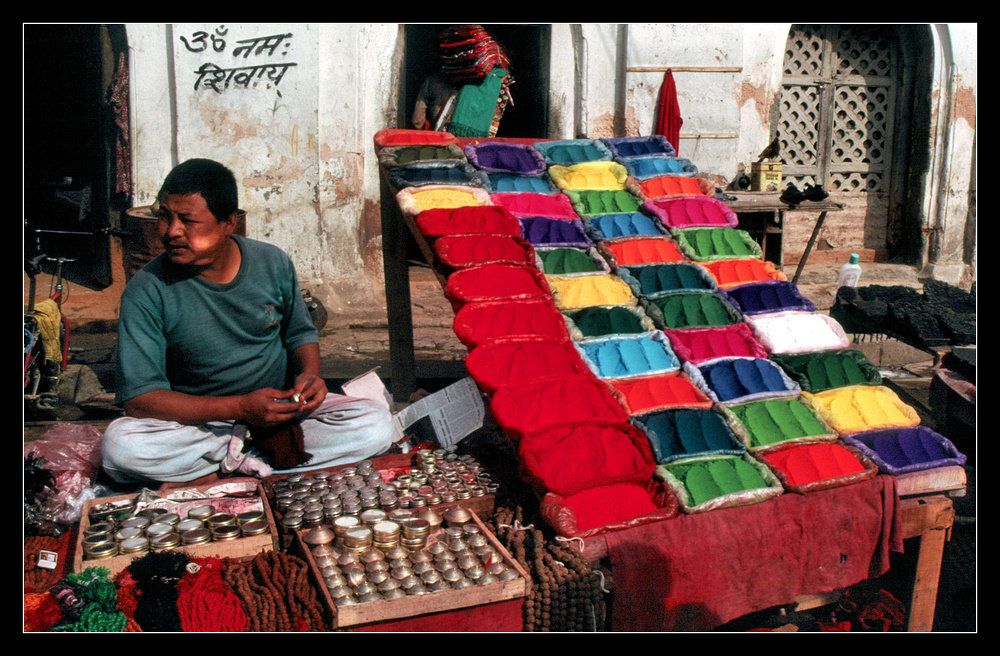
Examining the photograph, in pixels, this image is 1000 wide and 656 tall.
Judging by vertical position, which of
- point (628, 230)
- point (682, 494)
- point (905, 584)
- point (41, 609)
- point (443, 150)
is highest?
point (443, 150)

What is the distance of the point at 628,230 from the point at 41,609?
262 centimetres

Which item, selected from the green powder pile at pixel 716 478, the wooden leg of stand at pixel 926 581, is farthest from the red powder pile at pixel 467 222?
the wooden leg of stand at pixel 926 581

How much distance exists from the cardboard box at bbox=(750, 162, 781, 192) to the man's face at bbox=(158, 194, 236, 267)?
195 inches

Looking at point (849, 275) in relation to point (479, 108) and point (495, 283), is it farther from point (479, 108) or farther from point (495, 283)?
point (495, 283)

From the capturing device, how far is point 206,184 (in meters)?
2.51

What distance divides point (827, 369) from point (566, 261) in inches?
43.7

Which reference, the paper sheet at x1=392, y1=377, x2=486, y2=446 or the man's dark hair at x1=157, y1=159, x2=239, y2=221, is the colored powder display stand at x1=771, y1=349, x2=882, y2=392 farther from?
the man's dark hair at x1=157, y1=159, x2=239, y2=221

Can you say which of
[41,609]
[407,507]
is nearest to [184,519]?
[41,609]

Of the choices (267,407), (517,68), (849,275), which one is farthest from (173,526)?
(517,68)

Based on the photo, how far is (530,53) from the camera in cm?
746

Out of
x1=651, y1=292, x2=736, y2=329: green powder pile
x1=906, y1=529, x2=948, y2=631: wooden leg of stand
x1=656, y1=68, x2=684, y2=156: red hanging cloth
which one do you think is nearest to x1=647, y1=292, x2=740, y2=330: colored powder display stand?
x1=651, y1=292, x2=736, y2=329: green powder pile

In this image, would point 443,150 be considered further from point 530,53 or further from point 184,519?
point 530,53

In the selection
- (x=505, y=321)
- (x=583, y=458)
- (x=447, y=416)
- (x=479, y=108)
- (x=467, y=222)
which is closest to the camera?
(x=583, y=458)

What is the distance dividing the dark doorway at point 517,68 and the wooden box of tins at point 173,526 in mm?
5312
